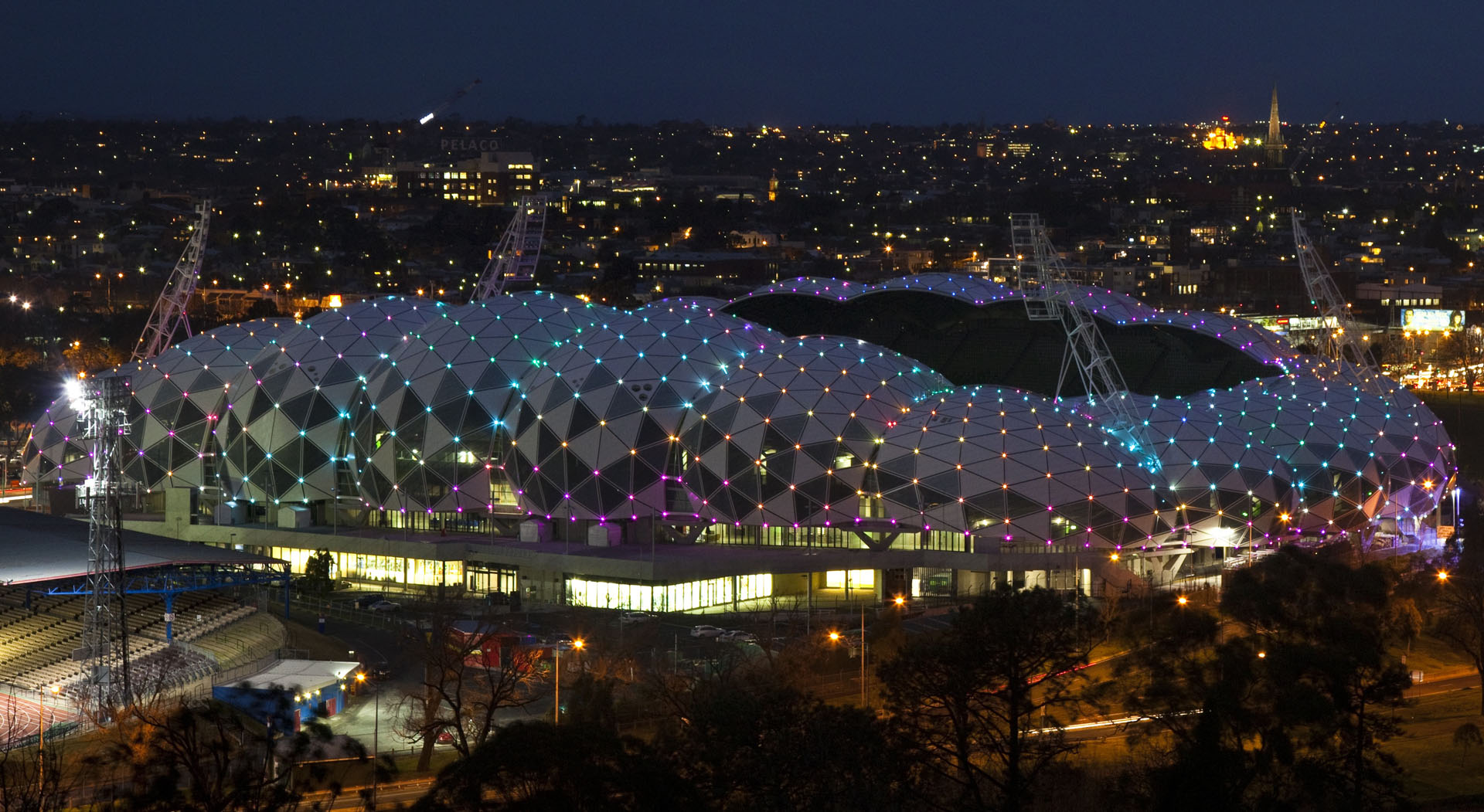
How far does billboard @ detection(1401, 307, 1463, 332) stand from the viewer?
12988cm

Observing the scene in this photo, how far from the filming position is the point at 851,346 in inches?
2450

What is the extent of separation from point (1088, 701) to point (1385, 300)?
10803 cm

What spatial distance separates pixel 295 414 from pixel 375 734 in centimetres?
2293

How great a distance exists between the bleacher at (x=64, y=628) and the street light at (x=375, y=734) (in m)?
4.68

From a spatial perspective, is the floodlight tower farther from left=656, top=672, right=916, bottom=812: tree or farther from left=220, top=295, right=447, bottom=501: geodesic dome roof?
left=220, top=295, right=447, bottom=501: geodesic dome roof

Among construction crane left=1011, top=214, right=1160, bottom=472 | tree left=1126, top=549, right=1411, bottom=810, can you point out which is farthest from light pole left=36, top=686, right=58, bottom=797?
construction crane left=1011, top=214, right=1160, bottom=472

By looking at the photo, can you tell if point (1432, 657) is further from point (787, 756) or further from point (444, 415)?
point (444, 415)

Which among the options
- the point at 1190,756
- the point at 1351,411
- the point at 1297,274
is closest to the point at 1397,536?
the point at 1351,411

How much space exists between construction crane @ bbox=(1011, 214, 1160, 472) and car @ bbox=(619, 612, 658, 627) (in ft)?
48.9

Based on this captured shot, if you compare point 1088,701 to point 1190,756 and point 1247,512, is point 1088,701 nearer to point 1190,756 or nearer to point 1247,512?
point 1190,756

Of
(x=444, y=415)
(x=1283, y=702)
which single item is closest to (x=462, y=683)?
(x=444, y=415)

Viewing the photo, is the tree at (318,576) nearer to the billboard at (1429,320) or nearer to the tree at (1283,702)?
the tree at (1283,702)

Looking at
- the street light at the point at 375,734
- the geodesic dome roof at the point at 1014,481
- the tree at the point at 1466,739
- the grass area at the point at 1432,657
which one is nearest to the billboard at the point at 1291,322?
the geodesic dome roof at the point at 1014,481

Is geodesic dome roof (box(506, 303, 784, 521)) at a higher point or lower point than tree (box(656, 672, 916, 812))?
higher
